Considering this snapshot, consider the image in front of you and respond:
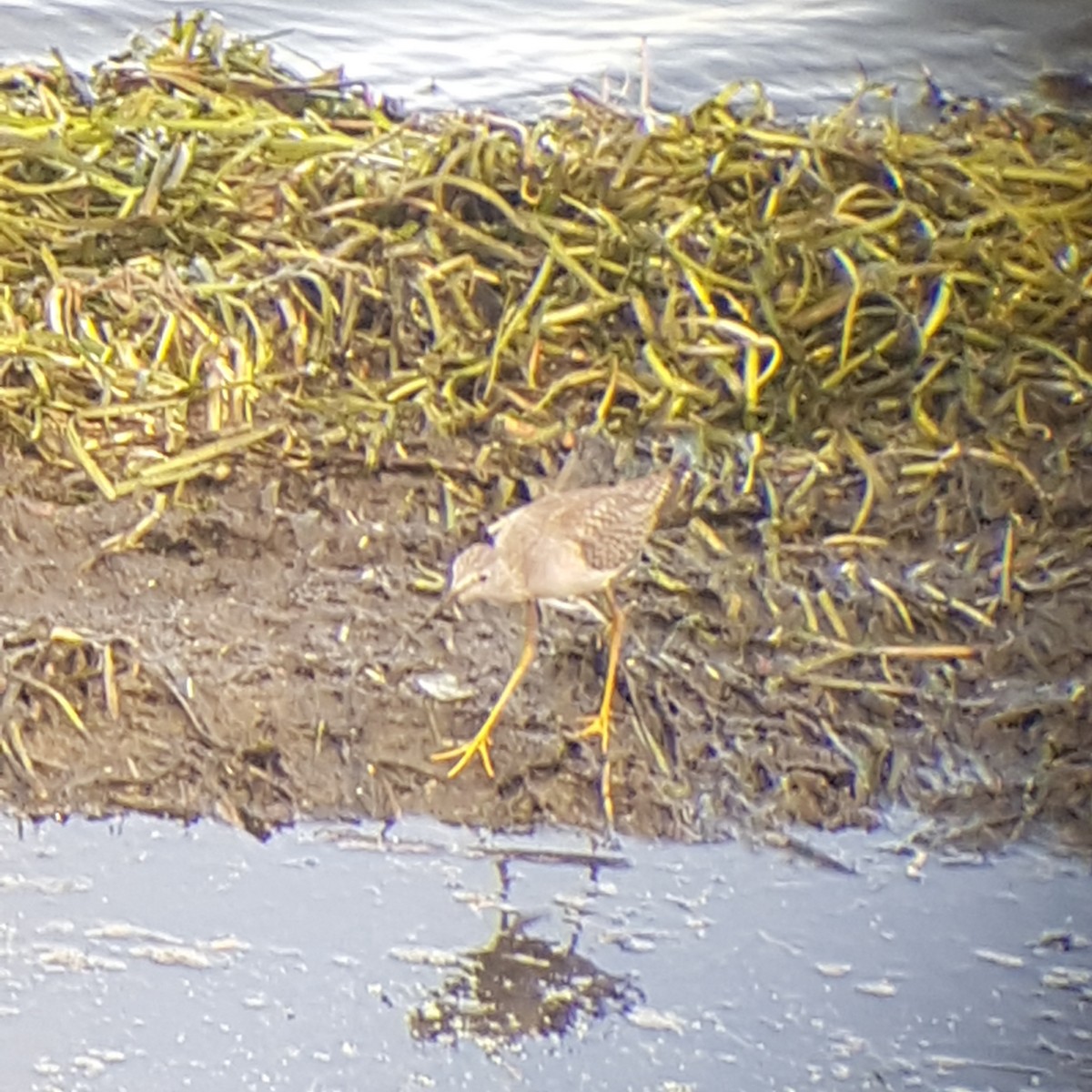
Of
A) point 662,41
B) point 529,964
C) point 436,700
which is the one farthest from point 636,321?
point 529,964

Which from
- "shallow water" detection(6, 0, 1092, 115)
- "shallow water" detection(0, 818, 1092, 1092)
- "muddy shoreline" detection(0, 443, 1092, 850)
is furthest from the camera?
"shallow water" detection(6, 0, 1092, 115)

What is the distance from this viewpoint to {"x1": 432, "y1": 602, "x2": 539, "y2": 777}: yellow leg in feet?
2.72

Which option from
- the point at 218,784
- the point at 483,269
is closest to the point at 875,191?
the point at 483,269

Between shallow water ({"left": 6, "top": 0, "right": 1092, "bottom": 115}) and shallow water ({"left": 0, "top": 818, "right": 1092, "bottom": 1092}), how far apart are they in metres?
0.55

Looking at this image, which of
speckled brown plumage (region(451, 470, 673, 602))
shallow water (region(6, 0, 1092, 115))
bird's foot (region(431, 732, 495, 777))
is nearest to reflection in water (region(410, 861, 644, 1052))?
bird's foot (region(431, 732, 495, 777))

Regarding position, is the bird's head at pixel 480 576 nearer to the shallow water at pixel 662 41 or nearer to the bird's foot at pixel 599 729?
the bird's foot at pixel 599 729

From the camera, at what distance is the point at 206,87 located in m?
1.16

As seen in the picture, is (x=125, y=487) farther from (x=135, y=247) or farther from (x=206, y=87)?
(x=206, y=87)

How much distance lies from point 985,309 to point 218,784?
580 millimetres

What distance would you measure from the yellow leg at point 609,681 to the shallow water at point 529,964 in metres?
0.06

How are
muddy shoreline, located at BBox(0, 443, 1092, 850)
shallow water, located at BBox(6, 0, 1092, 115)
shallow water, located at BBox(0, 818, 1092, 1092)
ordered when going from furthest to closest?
shallow water, located at BBox(6, 0, 1092, 115), muddy shoreline, located at BBox(0, 443, 1092, 850), shallow water, located at BBox(0, 818, 1092, 1092)

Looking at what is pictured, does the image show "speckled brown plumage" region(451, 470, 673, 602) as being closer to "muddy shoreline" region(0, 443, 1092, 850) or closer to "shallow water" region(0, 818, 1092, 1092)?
"muddy shoreline" region(0, 443, 1092, 850)

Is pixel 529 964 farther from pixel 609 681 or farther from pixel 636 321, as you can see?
pixel 636 321

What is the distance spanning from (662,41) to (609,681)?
1.56ft
